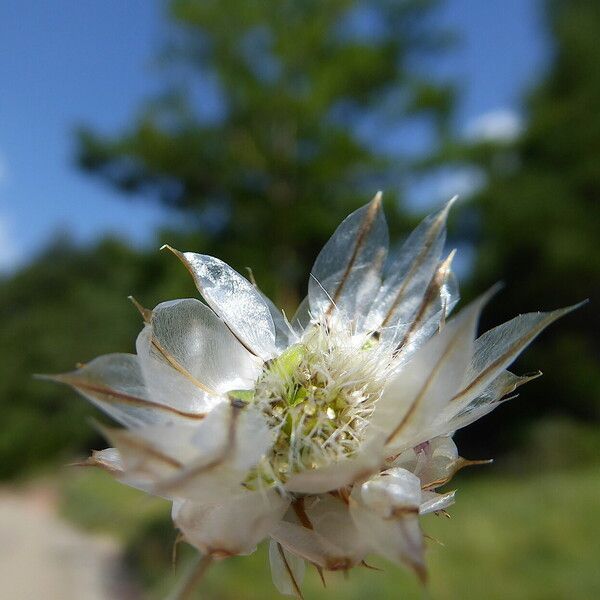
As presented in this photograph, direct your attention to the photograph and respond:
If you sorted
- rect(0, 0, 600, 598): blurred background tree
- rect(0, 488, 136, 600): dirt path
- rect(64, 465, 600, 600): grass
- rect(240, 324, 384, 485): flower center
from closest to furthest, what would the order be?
rect(240, 324, 384, 485): flower center
rect(64, 465, 600, 600): grass
rect(0, 488, 136, 600): dirt path
rect(0, 0, 600, 598): blurred background tree

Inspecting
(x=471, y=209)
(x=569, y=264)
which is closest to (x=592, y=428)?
Result: (x=569, y=264)

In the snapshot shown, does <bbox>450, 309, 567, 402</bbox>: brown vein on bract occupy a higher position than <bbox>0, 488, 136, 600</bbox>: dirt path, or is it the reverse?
<bbox>450, 309, 567, 402</bbox>: brown vein on bract

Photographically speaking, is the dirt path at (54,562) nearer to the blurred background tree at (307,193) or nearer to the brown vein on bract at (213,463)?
the blurred background tree at (307,193)

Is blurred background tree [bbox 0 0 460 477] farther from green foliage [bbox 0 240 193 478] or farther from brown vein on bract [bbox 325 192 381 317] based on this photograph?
brown vein on bract [bbox 325 192 381 317]

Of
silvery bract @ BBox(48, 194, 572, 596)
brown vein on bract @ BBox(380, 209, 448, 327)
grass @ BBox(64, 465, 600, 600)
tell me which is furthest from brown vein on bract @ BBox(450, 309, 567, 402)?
grass @ BBox(64, 465, 600, 600)

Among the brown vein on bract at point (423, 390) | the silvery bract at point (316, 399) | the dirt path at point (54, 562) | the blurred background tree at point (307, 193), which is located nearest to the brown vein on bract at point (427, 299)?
the silvery bract at point (316, 399)

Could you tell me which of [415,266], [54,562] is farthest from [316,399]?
[54,562]

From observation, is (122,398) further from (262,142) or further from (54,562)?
(262,142)
